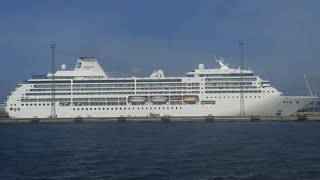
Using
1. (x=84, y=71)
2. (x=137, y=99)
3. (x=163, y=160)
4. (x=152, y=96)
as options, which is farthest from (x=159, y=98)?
(x=163, y=160)

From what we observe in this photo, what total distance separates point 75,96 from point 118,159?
53916mm

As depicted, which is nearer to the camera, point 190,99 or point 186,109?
point 186,109

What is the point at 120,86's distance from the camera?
82.8m

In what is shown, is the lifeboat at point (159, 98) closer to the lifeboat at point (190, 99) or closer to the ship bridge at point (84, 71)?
the lifeboat at point (190, 99)

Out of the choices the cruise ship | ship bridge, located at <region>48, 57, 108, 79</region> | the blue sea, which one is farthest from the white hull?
the blue sea

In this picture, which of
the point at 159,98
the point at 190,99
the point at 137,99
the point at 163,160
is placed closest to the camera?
the point at 163,160

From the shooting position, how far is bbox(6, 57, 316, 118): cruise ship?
79438 millimetres

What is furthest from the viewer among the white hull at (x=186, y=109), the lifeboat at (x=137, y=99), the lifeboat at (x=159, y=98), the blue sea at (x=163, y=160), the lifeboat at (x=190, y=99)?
the lifeboat at (x=137, y=99)

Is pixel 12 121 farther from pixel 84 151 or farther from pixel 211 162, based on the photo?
pixel 211 162

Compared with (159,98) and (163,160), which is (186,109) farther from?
(163,160)

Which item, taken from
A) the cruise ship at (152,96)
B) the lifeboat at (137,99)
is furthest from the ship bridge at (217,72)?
the lifeboat at (137,99)

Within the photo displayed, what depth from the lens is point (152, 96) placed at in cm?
8119

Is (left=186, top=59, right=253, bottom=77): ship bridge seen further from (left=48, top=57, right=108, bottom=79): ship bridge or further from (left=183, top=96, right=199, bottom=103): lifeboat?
(left=48, top=57, right=108, bottom=79): ship bridge

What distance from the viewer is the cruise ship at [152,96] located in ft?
261
